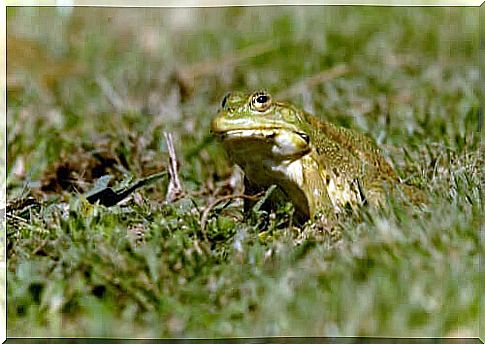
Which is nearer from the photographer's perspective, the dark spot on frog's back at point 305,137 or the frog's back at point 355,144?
the dark spot on frog's back at point 305,137

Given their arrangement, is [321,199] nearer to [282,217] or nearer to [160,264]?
[282,217]

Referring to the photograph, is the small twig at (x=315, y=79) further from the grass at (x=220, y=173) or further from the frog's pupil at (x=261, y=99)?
the frog's pupil at (x=261, y=99)

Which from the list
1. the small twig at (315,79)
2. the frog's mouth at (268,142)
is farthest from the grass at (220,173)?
the frog's mouth at (268,142)

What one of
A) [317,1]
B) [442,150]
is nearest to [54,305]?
[442,150]

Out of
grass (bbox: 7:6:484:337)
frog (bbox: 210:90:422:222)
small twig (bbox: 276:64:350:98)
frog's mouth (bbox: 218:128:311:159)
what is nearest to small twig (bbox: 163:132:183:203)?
grass (bbox: 7:6:484:337)

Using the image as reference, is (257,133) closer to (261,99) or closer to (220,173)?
(261,99)

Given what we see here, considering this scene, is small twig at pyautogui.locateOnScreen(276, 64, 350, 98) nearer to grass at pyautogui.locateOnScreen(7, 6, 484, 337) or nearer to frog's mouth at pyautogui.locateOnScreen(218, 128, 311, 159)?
grass at pyautogui.locateOnScreen(7, 6, 484, 337)

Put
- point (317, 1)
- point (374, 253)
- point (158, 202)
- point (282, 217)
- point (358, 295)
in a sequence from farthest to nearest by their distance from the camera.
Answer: point (317, 1), point (158, 202), point (282, 217), point (374, 253), point (358, 295)
